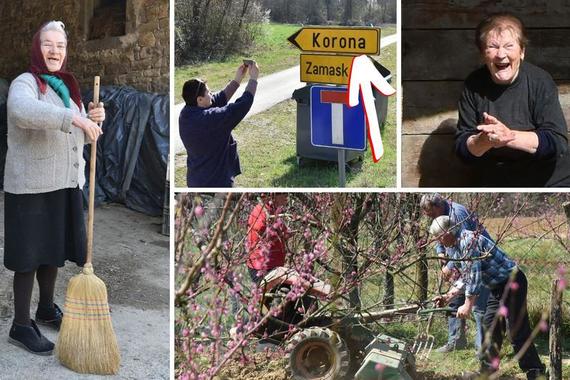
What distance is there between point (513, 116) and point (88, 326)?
1.95 metres

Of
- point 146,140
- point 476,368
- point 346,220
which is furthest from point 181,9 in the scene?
point 146,140

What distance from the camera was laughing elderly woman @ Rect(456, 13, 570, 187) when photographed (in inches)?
100

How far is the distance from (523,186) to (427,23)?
71 cm

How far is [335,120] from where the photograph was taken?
2.27 meters

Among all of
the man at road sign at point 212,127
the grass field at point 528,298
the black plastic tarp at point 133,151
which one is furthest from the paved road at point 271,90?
the black plastic tarp at point 133,151

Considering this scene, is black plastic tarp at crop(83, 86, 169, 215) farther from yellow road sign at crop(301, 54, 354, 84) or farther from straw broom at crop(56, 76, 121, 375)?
yellow road sign at crop(301, 54, 354, 84)

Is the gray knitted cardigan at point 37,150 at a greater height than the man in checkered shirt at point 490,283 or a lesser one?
greater

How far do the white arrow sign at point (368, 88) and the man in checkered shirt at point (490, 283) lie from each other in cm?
48

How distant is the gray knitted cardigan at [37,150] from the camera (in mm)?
3197

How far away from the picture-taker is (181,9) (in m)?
2.25

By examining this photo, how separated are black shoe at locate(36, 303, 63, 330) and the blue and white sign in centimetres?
210

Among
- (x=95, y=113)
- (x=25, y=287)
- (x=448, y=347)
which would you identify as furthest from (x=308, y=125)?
(x=25, y=287)

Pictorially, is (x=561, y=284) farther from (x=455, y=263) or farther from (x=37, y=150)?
(x=37, y=150)

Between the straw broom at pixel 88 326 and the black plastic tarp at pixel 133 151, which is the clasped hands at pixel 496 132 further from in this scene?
the black plastic tarp at pixel 133 151
